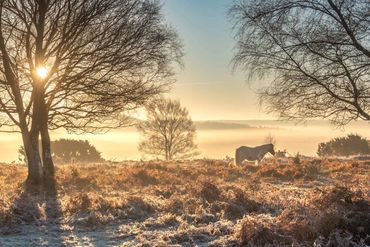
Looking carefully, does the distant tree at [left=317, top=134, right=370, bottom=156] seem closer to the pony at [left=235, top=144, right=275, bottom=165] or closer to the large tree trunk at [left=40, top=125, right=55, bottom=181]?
the pony at [left=235, top=144, right=275, bottom=165]

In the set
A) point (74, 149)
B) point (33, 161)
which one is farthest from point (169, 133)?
point (33, 161)

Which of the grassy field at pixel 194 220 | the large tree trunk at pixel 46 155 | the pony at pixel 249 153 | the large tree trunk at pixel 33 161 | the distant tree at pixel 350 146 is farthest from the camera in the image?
the distant tree at pixel 350 146

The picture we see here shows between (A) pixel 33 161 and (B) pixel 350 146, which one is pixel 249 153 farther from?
(B) pixel 350 146

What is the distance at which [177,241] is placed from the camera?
7441 mm

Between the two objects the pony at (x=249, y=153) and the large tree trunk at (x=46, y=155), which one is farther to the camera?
the pony at (x=249, y=153)

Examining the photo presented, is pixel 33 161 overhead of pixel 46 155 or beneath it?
beneath

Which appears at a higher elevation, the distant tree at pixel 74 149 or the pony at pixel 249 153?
the distant tree at pixel 74 149

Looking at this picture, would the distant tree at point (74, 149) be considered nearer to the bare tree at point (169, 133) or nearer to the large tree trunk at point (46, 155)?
the bare tree at point (169, 133)

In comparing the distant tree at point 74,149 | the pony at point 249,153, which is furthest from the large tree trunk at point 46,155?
the distant tree at point 74,149

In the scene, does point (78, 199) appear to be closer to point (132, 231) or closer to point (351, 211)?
point (132, 231)

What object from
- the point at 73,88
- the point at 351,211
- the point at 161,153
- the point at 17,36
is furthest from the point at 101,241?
the point at 161,153

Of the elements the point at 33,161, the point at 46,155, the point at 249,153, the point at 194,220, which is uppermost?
the point at 249,153

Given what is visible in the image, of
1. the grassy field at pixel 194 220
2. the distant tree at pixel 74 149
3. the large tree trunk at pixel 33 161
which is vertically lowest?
the grassy field at pixel 194 220

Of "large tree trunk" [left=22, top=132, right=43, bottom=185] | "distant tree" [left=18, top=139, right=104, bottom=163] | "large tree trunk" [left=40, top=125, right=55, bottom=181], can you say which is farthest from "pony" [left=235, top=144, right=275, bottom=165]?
"distant tree" [left=18, top=139, right=104, bottom=163]
